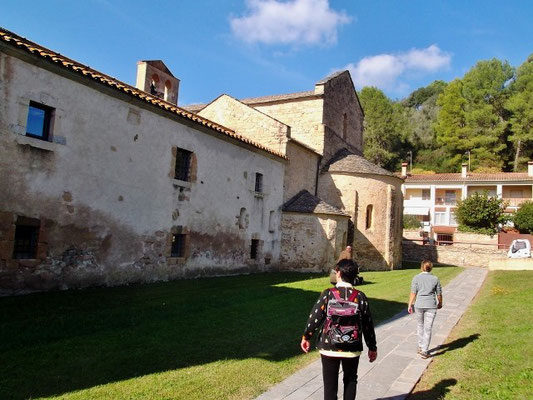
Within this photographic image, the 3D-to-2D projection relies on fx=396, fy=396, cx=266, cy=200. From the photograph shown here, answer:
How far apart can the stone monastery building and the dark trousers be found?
8.35 meters

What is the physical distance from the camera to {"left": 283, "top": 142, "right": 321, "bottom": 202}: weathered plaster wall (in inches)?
797

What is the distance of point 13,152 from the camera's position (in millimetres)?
9094

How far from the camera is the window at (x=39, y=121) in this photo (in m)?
9.61

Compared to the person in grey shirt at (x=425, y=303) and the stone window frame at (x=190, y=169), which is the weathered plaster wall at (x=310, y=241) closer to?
the stone window frame at (x=190, y=169)

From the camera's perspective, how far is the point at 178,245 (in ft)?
45.9

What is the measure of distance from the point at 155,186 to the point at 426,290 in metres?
9.10

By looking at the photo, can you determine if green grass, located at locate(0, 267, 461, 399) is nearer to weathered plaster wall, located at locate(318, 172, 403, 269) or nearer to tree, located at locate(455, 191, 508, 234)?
weathered plaster wall, located at locate(318, 172, 403, 269)

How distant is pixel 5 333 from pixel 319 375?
487cm

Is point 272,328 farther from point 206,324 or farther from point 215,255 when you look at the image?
point 215,255

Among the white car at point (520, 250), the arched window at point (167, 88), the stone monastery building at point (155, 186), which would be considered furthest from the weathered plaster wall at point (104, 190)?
the white car at point (520, 250)

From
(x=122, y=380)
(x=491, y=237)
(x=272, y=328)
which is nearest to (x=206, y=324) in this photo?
(x=272, y=328)

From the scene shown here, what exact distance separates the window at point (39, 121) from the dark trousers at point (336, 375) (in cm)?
922

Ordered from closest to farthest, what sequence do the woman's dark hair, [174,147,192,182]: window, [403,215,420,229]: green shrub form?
the woman's dark hair, [174,147,192,182]: window, [403,215,420,229]: green shrub

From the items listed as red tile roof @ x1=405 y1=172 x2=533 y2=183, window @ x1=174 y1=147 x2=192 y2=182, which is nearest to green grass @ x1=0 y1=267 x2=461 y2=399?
window @ x1=174 y1=147 x2=192 y2=182
